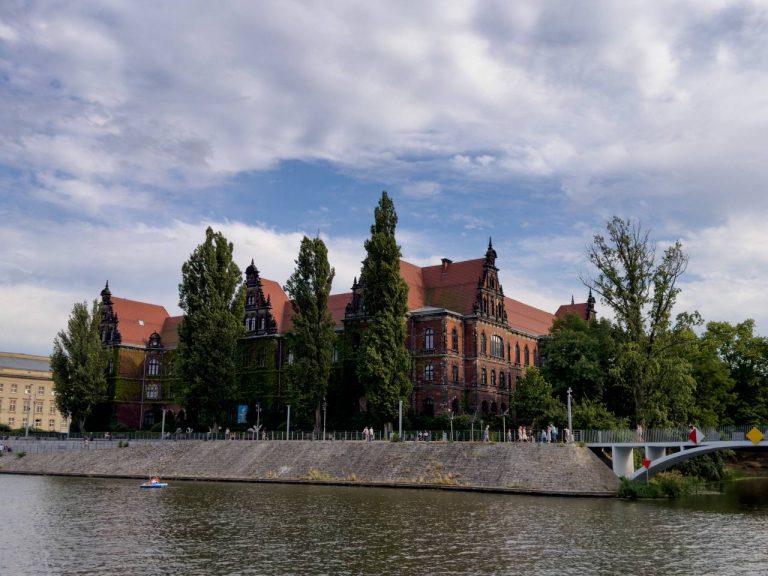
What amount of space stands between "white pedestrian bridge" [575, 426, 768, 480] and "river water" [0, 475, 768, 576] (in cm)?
372

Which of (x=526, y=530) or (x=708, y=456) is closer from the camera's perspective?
(x=526, y=530)

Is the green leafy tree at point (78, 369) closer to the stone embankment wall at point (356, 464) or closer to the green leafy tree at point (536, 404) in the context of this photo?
the stone embankment wall at point (356, 464)

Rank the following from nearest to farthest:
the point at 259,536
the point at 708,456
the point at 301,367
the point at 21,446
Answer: the point at 259,536 < the point at 708,456 < the point at 301,367 < the point at 21,446

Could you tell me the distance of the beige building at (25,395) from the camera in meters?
145

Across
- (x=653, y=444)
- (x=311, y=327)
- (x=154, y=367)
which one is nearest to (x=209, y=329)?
(x=311, y=327)

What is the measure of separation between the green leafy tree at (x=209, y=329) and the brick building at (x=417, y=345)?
22.4 feet

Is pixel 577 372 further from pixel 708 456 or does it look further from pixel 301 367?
pixel 301 367

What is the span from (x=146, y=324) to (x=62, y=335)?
21301 mm

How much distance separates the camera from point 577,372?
7188 centimetres

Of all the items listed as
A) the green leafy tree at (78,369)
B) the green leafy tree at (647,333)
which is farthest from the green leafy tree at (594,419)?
the green leafy tree at (78,369)

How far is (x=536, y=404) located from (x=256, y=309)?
46556 mm

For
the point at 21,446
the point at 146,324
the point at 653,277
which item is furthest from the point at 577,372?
the point at 146,324

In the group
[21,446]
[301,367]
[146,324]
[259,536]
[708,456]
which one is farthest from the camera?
[146,324]

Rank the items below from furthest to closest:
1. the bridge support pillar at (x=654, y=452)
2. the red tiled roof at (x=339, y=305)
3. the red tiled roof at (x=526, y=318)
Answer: the red tiled roof at (x=526, y=318) < the red tiled roof at (x=339, y=305) < the bridge support pillar at (x=654, y=452)
